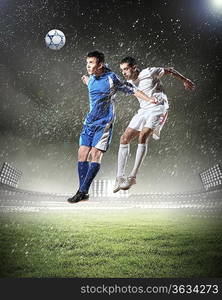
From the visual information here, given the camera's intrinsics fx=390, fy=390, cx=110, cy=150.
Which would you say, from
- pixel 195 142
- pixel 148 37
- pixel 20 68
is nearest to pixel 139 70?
pixel 148 37

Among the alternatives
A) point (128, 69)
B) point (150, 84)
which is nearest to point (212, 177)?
point (150, 84)

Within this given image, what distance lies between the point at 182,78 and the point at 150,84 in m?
0.55

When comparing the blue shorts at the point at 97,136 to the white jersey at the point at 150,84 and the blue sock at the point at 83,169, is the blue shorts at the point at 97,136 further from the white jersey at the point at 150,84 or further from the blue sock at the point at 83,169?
the white jersey at the point at 150,84

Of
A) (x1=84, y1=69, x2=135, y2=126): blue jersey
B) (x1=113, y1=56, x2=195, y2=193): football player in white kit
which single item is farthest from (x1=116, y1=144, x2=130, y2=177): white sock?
(x1=84, y1=69, x2=135, y2=126): blue jersey

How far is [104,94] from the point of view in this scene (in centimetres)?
523

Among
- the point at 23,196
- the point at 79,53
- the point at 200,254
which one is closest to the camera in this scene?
the point at 200,254

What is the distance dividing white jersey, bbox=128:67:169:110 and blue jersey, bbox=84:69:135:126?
230 millimetres

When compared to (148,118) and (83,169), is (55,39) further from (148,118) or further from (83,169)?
(83,169)

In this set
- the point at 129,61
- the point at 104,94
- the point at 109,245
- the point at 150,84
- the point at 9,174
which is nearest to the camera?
the point at 104,94

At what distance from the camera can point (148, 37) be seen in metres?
6.24

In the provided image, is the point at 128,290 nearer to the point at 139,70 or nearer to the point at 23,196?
the point at 23,196

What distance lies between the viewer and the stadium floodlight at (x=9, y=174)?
245 inches

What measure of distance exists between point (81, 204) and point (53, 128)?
1404 millimetres

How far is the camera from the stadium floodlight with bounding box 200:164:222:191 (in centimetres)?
652
